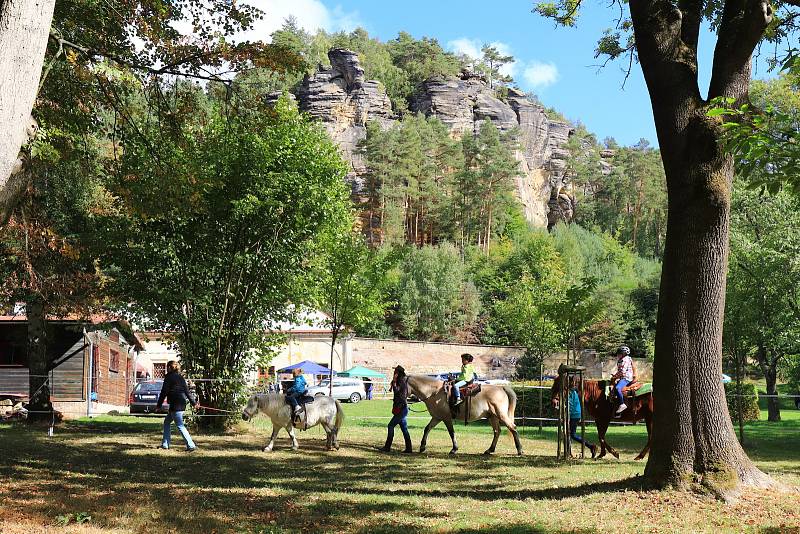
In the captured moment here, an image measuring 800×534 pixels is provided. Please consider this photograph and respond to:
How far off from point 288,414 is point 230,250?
6193 millimetres

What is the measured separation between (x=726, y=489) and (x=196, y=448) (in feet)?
35.6

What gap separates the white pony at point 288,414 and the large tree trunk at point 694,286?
8367 millimetres

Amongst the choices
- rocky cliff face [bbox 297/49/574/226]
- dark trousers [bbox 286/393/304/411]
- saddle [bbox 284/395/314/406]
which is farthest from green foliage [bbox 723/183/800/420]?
rocky cliff face [bbox 297/49/574/226]

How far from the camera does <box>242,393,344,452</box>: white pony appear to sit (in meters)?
15.9

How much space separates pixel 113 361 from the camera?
36812mm

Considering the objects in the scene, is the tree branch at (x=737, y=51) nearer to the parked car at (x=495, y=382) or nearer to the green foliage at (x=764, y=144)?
the green foliage at (x=764, y=144)

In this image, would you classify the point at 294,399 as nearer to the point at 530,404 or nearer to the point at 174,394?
the point at 174,394

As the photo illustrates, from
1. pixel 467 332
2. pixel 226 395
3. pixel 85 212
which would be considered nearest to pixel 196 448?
pixel 226 395


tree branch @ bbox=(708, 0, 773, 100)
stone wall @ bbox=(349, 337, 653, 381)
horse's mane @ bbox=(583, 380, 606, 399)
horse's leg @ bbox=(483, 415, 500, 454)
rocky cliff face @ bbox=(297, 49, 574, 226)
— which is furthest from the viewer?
rocky cliff face @ bbox=(297, 49, 574, 226)

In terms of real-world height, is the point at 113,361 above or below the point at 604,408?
below

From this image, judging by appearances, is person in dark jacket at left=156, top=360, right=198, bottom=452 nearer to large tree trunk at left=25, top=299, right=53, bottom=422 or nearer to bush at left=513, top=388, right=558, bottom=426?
large tree trunk at left=25, top=299, right=53, bottom=422

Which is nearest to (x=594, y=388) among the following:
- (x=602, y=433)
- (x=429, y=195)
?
(x=602, y=433)

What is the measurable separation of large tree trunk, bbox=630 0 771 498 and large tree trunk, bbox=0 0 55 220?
7067mm

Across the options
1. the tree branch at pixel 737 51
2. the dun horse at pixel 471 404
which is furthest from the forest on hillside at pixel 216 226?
the tree branch at pixel 737 51
